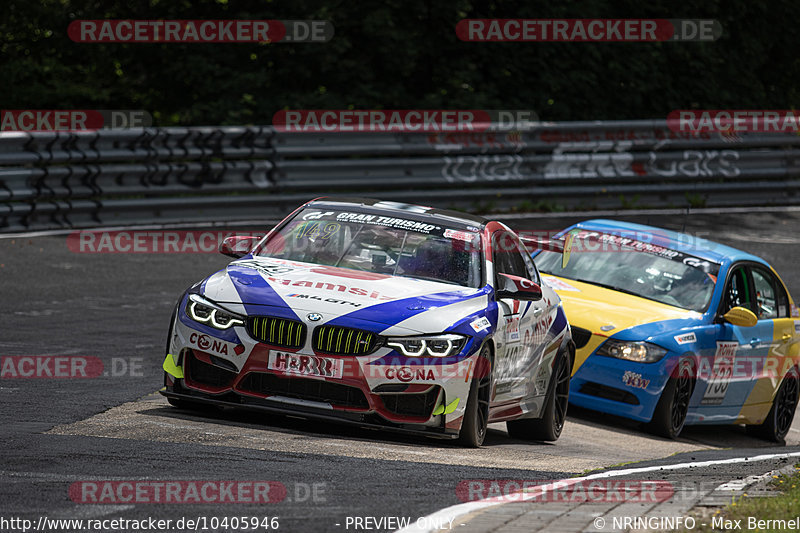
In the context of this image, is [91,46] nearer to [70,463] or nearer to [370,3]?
[370,3]

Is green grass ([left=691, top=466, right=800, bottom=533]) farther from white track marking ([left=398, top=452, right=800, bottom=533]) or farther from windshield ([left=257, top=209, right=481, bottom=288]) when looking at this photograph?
windshield ([left=257, top=209, right=481, bottom=288])

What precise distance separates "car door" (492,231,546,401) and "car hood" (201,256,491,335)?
32cm

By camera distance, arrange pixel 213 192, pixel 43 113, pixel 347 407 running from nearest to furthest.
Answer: pixel 347 407 < pixel 213 192 < pixel 43 113

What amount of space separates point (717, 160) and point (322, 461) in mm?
16593

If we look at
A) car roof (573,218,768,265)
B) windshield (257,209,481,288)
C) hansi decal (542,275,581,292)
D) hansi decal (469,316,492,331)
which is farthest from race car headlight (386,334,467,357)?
car roof (573,218,768,265)

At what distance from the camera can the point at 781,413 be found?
1366cm

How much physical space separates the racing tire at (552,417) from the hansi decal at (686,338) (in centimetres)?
129

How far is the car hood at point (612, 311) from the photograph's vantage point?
1152 cm

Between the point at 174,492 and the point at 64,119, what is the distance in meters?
16.4

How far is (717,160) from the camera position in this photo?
Result: 2294 centimetres

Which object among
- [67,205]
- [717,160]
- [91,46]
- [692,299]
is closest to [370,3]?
[91,46]
